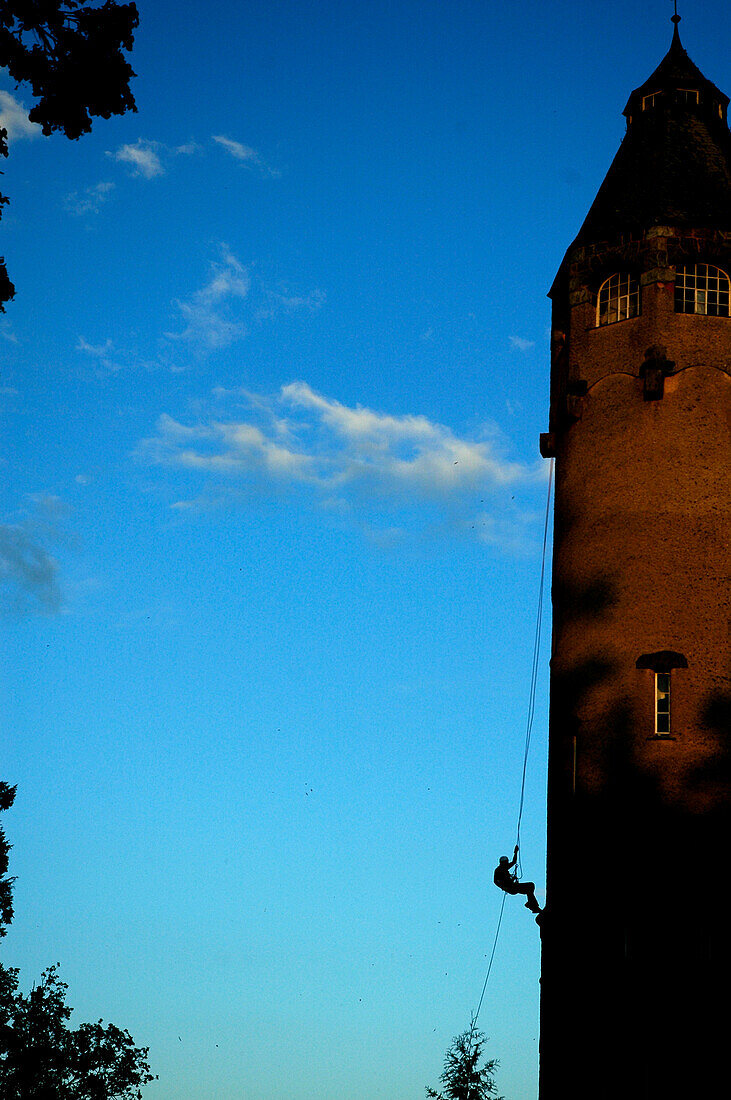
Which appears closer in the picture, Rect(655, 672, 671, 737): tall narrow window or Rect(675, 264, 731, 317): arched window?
Rect(655, 672, 671, 737): tall narrow window

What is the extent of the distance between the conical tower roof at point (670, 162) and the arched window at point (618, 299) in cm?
106

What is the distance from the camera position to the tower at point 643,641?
94.0 feet

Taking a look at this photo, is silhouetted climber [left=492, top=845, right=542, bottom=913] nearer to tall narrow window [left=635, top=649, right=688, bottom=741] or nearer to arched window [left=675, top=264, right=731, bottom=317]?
tall narrow window [left=635, top=649, right=688, bottom=741]

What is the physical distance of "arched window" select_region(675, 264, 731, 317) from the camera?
108ft

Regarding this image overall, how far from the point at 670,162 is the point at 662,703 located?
13.8 meters

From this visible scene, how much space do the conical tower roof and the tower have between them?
0.07 meters

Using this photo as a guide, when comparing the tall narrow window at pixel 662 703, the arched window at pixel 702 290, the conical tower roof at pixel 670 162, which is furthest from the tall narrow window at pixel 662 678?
the conical tower roof at pixel 670 162

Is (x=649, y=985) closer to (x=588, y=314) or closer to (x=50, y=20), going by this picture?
(x=588, y=314)

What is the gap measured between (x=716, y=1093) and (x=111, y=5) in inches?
866

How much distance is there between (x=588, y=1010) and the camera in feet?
96.3

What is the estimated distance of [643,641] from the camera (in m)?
30.8

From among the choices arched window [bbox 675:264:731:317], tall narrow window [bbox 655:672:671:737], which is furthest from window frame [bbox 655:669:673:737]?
arched window [bbox 675:264:731:317]

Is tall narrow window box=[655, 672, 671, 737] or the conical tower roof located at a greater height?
the conical tower roof

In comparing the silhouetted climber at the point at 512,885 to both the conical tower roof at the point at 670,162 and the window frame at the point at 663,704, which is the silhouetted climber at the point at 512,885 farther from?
the conical tower roof at the point at 670,162
